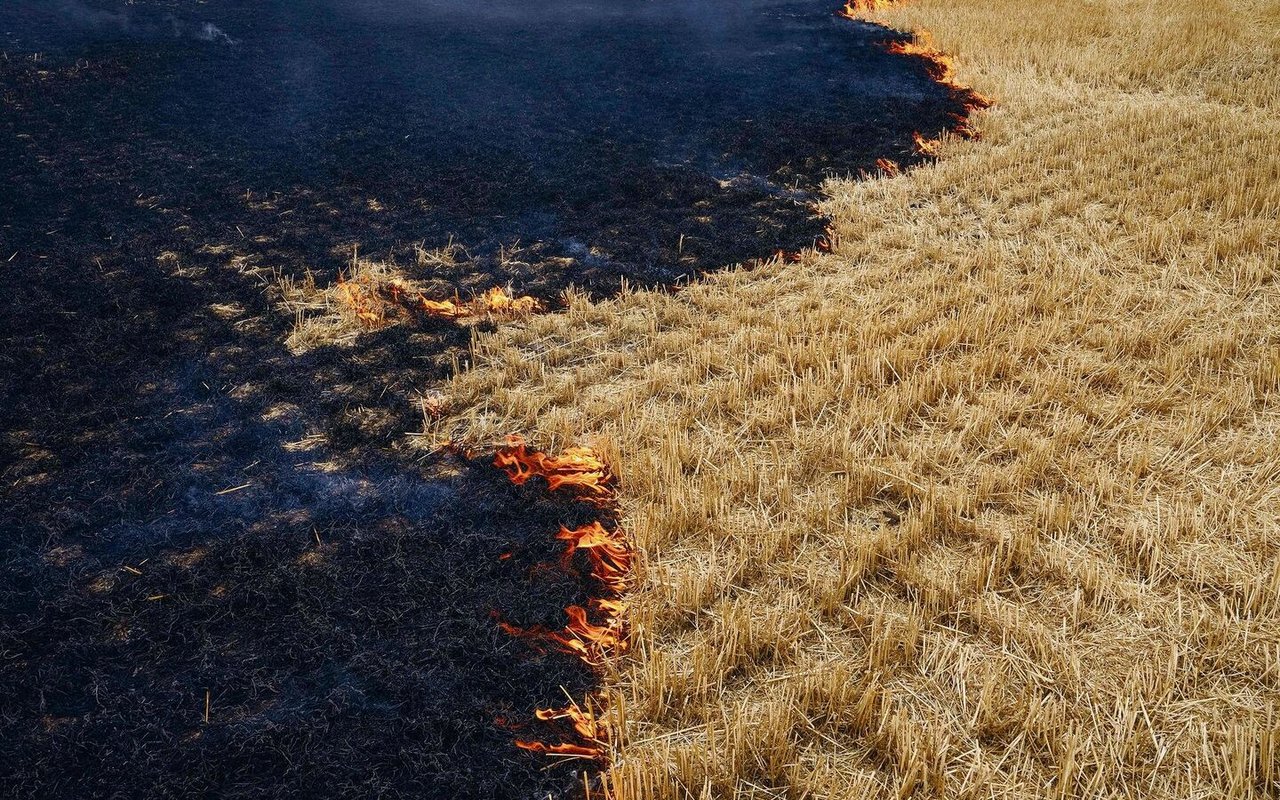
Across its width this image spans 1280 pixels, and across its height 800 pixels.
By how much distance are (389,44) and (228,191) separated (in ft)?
18.4

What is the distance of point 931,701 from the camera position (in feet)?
8.46

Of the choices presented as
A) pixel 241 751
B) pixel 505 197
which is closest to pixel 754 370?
pixel 241 751

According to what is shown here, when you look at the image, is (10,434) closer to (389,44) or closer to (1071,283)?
(1071,283)

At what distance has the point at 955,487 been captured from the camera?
3.53 m

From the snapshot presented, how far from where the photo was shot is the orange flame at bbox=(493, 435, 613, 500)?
3701 millimetres

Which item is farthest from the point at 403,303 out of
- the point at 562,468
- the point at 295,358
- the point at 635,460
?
the point at 635,460

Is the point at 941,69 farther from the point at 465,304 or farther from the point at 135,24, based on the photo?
the point at 135,24

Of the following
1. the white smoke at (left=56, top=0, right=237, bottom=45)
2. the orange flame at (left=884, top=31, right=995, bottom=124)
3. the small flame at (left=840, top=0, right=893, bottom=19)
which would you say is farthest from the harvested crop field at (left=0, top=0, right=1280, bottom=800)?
the small flame at (left=840, top=0, right=893, bottom=19)

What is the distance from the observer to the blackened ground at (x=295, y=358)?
261 cm

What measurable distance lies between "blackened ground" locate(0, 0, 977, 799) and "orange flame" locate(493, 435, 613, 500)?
0.12 m

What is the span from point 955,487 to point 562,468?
181 centimetres

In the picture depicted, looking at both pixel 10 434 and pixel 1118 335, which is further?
pixel 1118 335

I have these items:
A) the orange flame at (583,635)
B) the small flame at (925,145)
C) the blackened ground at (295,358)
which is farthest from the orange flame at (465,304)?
the small flame at (925,145)

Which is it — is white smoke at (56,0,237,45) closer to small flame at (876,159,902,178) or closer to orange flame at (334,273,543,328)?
orange flame at (334,273,543,328)
